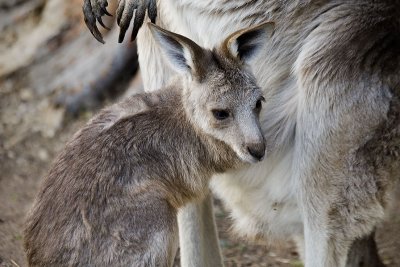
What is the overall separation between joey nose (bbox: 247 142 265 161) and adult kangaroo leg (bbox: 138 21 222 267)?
0.78m

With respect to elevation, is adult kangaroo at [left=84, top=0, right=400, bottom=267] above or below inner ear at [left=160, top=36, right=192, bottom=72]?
below

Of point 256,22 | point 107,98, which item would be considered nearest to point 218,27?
point 256,22

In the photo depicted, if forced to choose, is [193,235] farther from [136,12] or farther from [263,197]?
[136,12]

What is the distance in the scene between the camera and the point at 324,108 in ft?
13.4

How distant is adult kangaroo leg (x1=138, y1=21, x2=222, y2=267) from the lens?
181 inches

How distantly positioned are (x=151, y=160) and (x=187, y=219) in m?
0.81

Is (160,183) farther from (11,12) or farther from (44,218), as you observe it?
(11,12)

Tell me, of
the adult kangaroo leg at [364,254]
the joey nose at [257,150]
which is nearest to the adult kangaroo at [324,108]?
the joey nose at [257,150]

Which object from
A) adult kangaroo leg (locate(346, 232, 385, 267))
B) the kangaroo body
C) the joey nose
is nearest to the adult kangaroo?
the kangaroo body

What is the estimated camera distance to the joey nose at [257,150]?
3.81m

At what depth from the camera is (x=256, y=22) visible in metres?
4.30

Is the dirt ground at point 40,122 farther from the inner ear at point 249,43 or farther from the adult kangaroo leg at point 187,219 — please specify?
the inner ear at point 249,43

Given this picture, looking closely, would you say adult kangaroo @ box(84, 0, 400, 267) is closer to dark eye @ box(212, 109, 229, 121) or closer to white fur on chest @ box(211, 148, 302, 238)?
white fur on chest @ box(211, 148, 302, 238)

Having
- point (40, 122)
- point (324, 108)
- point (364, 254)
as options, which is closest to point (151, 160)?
point (324, 108)
